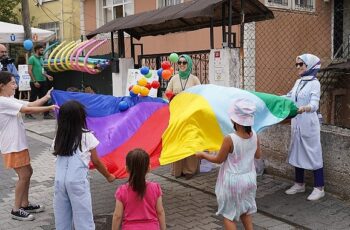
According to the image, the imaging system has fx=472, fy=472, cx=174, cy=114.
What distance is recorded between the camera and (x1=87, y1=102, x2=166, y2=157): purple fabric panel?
5.01 meters

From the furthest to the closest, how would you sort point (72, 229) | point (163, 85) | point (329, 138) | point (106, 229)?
point (163, 85), point (329, 138), point (106, 229), point (72, 229)

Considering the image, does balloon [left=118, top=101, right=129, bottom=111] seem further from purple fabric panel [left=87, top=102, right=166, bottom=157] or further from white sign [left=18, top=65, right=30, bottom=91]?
white sign [left=18, top=65, right=30, bottom=91]

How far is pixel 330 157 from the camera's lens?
587 centimetres

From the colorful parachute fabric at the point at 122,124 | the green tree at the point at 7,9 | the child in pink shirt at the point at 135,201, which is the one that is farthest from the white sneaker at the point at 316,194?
the green tree at the point at 7,9

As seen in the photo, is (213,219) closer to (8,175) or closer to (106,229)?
(106,229)

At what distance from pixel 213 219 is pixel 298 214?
3.20 feet

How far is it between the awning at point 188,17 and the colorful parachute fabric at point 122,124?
1687 mm

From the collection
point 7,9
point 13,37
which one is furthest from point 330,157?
point 7,9

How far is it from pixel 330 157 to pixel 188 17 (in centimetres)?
273

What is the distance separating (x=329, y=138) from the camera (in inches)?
230

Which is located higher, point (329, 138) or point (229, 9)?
point (229, 9)

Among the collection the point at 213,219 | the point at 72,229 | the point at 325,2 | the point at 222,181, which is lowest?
the point at 213,219

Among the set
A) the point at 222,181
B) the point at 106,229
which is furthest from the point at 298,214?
the point at 106,229

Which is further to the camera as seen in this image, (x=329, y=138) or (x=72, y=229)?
(x=329, y=138)
